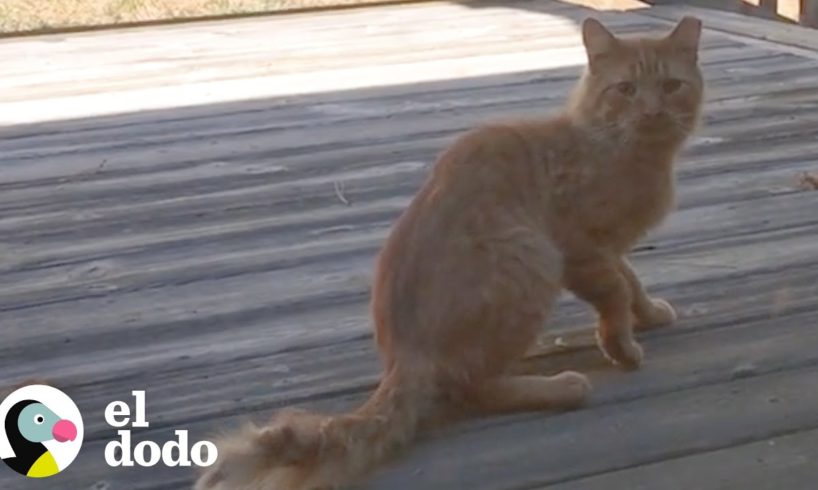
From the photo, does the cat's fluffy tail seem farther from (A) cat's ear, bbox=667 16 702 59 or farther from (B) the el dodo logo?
(A) cat's ear, bbox=667 16 702 59

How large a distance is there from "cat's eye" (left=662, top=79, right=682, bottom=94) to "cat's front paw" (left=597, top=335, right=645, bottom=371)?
1.42 feet

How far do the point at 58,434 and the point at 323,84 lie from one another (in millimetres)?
2943

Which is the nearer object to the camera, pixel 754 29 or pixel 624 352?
pixel 624 352

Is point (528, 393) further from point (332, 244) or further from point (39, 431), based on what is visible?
point (332, 244)

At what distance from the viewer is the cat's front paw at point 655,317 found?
2.60 meters

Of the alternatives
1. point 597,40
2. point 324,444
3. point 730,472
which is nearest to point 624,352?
point 730,472

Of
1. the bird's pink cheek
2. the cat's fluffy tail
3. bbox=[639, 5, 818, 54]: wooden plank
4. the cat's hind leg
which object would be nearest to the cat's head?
the cat's hind leg

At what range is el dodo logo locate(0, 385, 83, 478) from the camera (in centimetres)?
211

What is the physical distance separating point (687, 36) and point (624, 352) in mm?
560

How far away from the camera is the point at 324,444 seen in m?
1.97

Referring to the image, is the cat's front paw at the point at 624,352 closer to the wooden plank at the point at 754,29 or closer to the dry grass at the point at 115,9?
the wooden plank at the point at 754,29

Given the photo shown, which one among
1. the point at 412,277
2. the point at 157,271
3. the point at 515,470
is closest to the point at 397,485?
the point at 515,470

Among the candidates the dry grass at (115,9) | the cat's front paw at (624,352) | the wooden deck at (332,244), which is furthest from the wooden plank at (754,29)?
the cat's front paw at (624,352)

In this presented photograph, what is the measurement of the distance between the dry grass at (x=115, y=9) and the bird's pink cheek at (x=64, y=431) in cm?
437
